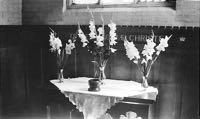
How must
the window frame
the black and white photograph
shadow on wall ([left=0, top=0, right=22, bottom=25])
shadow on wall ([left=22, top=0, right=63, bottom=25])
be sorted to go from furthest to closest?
shadow on wall ([left=22, top=0, right=63, bottom=25]), shadow on wall ([left=0, top=0, right=22, bottom=25]), the window frame, the black and white photograph

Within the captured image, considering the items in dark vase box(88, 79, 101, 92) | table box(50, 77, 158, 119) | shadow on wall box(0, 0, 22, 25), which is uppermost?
shadow on wall box(0, 0, 22, 25)

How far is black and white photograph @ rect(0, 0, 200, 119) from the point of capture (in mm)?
4141

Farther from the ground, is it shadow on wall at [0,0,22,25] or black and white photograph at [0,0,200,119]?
shadow on wall at [0,0,22,25]

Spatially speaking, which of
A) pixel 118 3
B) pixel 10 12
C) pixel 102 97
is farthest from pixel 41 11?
pixel 102 97

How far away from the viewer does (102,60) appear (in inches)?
179

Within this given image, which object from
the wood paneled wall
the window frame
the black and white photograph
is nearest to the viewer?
the black and white photograph

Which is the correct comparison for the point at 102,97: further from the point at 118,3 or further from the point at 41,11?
the point at 41,11

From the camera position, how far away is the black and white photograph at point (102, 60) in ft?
13.6

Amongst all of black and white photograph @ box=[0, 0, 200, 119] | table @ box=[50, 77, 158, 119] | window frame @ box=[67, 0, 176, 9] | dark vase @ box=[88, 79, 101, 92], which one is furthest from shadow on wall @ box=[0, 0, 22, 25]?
dark vase @ box=[88, 79, 101, 92]

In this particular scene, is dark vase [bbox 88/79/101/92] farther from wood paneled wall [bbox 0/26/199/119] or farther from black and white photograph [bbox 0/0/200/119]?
wood paneled wall [bbox 0/26/199/119]

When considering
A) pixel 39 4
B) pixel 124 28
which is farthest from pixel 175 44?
pixel 39 4

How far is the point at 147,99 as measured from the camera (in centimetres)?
393

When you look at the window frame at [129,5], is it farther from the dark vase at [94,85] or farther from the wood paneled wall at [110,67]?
the dark vase at [94,85]

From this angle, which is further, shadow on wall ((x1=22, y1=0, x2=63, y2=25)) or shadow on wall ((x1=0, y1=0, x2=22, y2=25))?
shadow on wall ((x1=22, y1=0, x2=63, y2=25))
